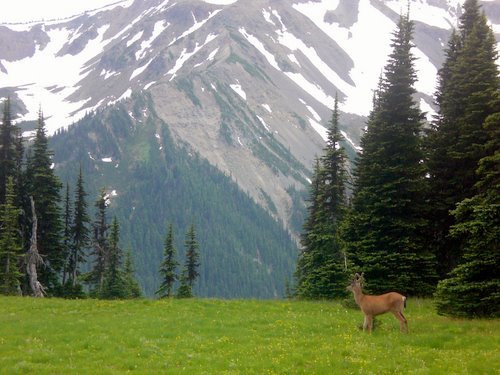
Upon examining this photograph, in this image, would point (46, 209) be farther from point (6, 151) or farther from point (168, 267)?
point (168, 267)

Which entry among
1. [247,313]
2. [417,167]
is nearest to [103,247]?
[247,313]

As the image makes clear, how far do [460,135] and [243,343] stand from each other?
53.6ft

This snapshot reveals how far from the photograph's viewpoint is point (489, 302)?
20.2 meters

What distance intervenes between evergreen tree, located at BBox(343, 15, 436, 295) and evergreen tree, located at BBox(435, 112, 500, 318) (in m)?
6.14

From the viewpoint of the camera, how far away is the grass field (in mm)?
14289

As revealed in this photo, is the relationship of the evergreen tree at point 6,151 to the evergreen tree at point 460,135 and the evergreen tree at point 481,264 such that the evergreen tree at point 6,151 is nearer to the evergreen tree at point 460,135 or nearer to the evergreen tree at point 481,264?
the evergreen tree at point 460,135

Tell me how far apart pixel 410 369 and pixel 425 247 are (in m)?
16.5

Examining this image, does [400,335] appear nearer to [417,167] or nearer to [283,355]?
[283,355]

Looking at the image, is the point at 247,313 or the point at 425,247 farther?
the point at 425,247

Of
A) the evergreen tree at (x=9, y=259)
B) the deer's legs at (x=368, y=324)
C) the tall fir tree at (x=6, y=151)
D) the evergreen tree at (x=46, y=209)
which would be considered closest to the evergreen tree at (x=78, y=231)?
the evergreen tree at (x=46, y=209)

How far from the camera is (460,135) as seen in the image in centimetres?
2648

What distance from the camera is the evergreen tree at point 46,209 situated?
48062mm

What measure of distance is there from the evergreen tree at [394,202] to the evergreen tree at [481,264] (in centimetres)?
614

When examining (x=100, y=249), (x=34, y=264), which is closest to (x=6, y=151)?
(x=34, y=264)
